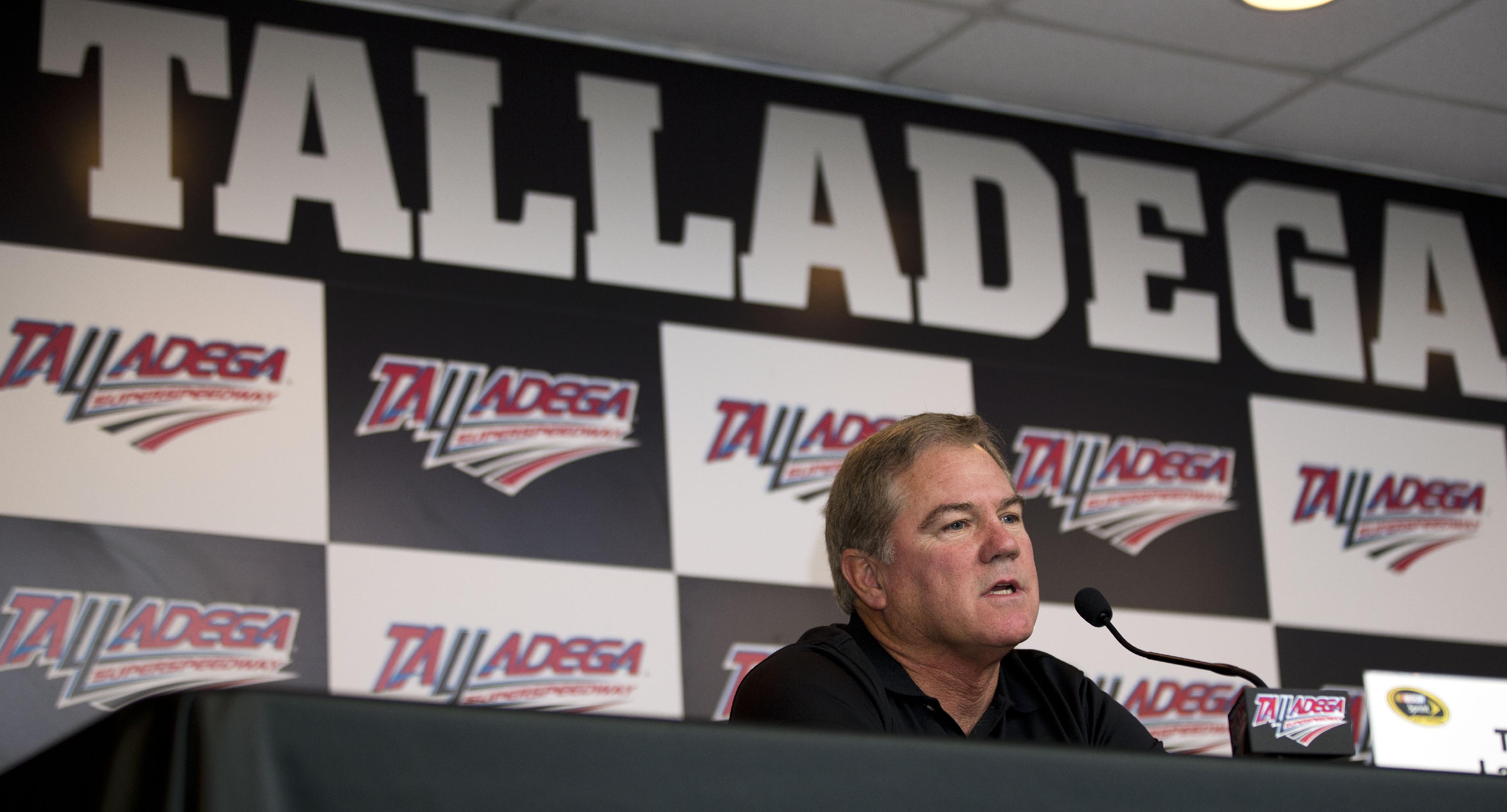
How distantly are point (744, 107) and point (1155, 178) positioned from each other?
3.59ft

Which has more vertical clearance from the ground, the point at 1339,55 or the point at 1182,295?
the point at 1339,55

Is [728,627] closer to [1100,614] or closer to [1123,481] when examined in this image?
[1123,481]

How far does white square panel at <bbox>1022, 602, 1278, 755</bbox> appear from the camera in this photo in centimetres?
325

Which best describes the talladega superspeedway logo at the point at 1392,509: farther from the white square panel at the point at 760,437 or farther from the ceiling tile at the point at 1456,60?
the white square panel at the point at 760,437

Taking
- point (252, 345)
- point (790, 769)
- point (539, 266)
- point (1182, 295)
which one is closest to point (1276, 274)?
point (1182, 295)

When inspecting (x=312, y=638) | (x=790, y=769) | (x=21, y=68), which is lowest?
(x=790, y=769)

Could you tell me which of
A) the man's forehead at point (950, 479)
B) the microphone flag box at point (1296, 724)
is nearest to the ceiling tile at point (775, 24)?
the man's forehead at point (950, 479)

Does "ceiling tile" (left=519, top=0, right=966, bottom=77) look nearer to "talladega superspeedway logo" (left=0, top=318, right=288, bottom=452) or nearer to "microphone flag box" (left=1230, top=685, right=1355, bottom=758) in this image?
"talladega superspeedway logo" (left=0, top=318, right=288, bottom=452)

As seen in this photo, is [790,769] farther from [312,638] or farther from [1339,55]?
[1339,55]

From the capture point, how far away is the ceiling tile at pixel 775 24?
10.0ft

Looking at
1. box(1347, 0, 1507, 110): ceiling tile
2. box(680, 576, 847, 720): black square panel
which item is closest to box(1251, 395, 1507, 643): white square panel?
box(1347, 0, 1507, 110): ceiling tile

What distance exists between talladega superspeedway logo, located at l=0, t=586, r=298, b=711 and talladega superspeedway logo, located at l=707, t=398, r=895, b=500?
0.95m

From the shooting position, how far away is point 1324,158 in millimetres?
3865

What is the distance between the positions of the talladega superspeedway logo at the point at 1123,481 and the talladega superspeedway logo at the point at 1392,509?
0.26 m
